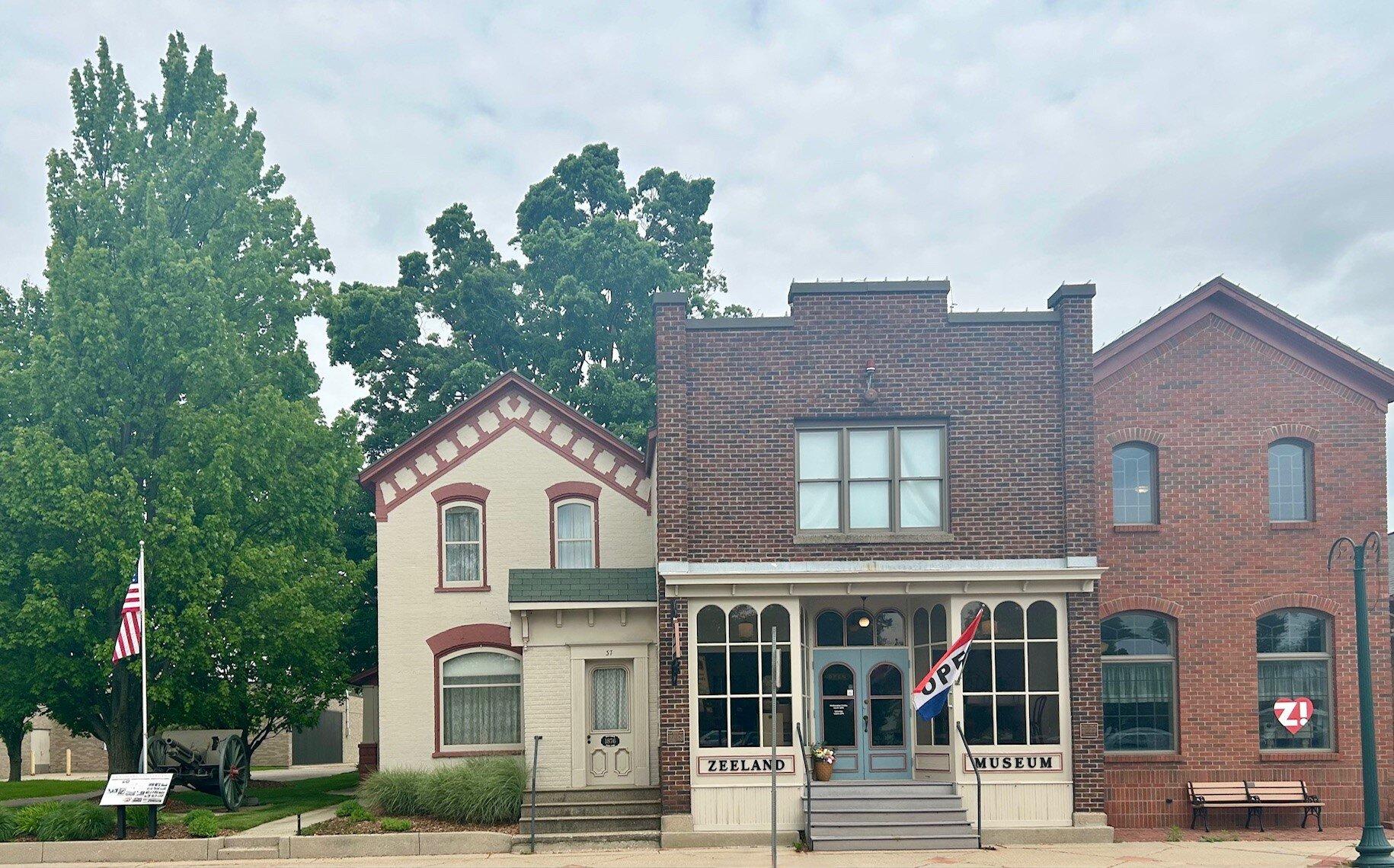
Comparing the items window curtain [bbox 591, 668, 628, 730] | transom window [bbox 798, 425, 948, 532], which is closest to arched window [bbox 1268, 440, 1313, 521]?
transom window [bbox 798, 425, 948, 532]

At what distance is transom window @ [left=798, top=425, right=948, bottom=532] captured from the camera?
779 inches

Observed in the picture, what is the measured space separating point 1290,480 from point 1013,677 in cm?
584

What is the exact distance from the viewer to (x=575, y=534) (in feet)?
82.4

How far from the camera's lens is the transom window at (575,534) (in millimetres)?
25000

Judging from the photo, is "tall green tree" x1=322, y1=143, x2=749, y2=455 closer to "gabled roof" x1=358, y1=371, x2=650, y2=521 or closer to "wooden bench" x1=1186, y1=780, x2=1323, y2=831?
"gabled roof" x1=358, y1=371, x2=650, y2=521

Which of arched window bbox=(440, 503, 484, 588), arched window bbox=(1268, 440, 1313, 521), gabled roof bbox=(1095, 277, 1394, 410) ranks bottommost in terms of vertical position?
arched window bbox=(440, 503, 484, 588)

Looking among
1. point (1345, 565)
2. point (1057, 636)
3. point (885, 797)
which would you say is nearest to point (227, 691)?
point (885, 797)

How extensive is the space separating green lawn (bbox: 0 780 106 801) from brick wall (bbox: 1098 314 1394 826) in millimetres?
22516

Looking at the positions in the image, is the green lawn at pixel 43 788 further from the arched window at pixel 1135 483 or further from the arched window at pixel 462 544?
the arched window at pixel 1135 483

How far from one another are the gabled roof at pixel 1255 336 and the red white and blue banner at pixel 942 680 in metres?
5.65

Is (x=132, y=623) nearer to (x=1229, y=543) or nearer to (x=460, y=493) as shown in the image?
(x=460, y=493)

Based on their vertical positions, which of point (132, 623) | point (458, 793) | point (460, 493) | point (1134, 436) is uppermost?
point (1134, 436)

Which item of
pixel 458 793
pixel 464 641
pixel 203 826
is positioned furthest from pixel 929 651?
pixel 203 826

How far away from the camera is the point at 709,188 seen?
4244 centimetres
